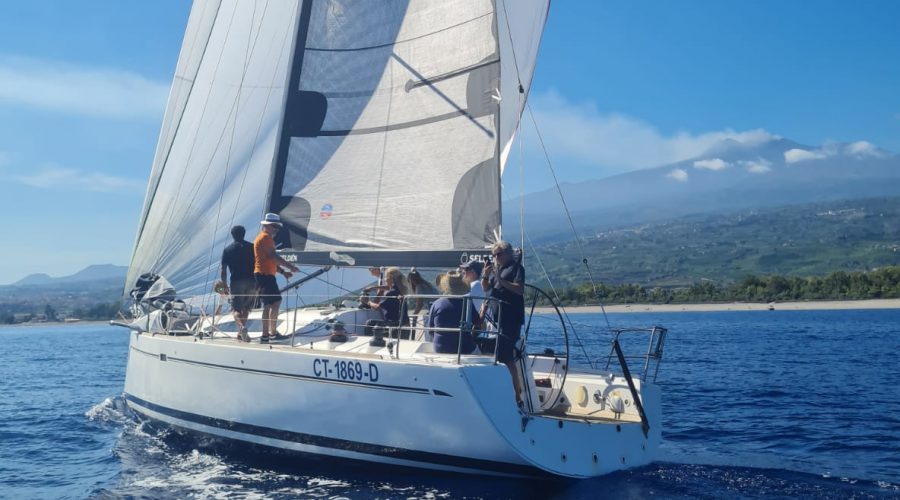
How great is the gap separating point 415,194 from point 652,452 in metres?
4.33

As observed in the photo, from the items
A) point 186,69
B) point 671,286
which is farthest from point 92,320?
point 186,69

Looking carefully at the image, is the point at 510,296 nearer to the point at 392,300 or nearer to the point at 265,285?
the point at 392,300

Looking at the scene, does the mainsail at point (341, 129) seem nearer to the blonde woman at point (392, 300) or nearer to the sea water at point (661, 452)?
the blonde woman at point (392, 300)

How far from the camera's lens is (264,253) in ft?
32.4

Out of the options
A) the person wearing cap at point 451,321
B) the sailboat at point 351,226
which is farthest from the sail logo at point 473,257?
the person wearing cap at point 451,321

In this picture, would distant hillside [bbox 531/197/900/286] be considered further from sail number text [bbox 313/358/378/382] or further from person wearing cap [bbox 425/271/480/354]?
sail number text [bbox 313/358/378/382]

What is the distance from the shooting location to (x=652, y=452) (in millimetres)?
8641

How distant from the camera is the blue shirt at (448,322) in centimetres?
824

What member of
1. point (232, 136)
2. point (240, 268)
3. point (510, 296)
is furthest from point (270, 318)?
point (232, 136)

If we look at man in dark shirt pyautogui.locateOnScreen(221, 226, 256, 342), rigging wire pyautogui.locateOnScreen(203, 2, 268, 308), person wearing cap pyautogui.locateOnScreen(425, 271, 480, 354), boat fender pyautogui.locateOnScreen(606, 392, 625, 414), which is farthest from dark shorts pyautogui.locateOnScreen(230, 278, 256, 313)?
boat fender pyautogui.locateOnScreen(606, 392, 625, 414)

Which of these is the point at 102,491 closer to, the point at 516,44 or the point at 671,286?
the point at 516,44

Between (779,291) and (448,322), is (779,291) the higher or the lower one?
the higher one

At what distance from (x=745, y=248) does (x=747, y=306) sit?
69.2 metres

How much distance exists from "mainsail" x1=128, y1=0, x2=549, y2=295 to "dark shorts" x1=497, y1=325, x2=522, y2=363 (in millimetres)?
1547
